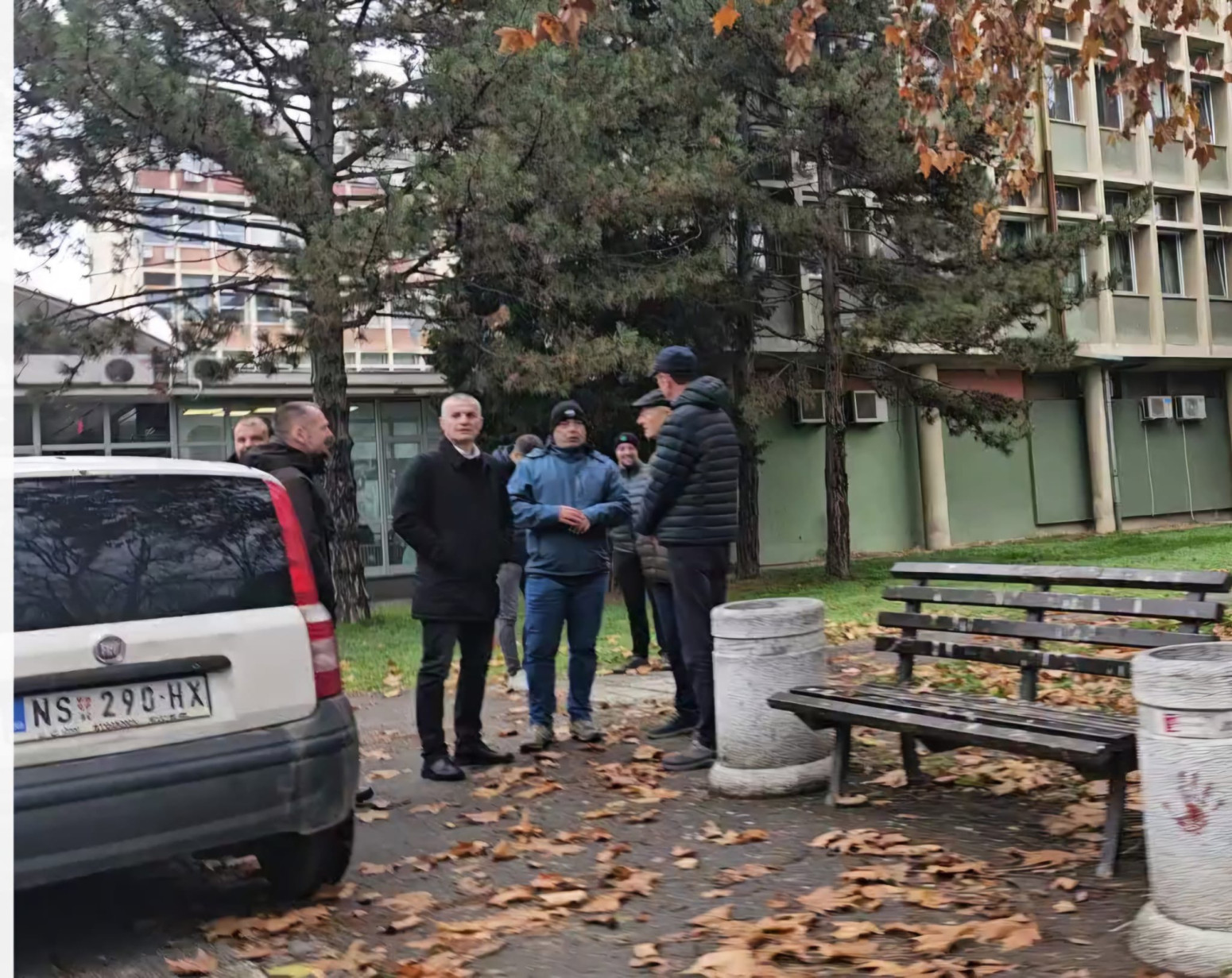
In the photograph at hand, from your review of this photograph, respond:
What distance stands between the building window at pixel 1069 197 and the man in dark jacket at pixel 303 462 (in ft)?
84.7

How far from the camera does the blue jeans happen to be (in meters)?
7.09

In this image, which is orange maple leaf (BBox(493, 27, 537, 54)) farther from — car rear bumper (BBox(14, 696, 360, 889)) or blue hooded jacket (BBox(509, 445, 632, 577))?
car rear bumper (BBox(14, 696, 360, 889))

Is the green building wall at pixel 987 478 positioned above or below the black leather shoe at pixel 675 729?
above

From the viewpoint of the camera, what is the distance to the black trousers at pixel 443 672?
21.6ft

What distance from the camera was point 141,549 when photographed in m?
4.33

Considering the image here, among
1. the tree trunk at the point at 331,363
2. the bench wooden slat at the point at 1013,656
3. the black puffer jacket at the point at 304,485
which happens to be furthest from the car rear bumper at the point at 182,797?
the tree trunk at the point at 331,363

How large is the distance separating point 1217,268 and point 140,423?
25392mm

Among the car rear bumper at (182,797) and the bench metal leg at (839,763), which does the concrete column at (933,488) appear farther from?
the car rear bumper at (182,797)

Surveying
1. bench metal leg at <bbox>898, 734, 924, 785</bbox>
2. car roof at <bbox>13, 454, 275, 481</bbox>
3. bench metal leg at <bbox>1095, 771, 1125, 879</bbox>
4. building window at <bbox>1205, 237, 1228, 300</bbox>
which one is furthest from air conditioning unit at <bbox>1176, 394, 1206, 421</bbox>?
car roof at <bbox>13, 454, 275, 481</bbox>

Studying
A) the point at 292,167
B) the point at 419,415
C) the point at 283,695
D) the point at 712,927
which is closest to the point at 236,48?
the point at 292,167

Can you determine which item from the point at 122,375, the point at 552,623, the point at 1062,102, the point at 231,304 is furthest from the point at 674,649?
the point at 1062,102

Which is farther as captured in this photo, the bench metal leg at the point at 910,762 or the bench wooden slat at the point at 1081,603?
the bench metal leg at the point at 910,762

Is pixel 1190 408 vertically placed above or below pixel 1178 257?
below

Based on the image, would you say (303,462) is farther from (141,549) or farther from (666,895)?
(666,895)
